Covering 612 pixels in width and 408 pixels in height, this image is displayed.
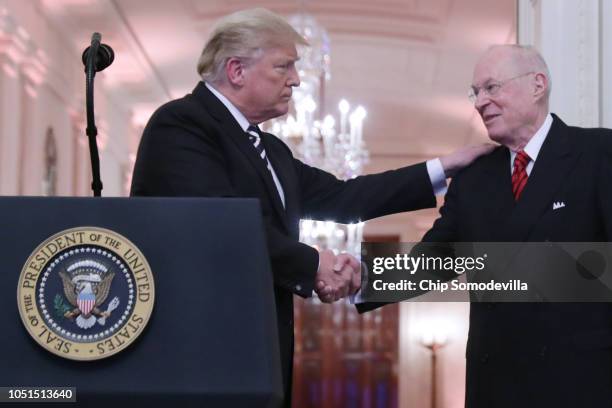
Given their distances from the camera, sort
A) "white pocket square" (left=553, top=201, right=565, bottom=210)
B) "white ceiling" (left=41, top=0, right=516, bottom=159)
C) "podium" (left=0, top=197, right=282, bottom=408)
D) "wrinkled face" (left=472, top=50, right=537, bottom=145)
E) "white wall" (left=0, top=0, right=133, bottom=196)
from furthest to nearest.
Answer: "white ceiling" (left=41, top=0, right=516, bottom=159) < "white wall" (left=0, top=0, right=133, bottom=196) < "wrinkled face" (left=472, top=50, right=537, bottom=145) < "white pocket square" (left=553, top=201, right=565, bottom=210) < "podium" (left=0, top=197, right=282, bottom=408)

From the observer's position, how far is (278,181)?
2.65 meters

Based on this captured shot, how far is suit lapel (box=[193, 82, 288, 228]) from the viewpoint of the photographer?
2531mm

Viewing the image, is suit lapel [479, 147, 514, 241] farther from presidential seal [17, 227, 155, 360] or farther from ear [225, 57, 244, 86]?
presidential seal [17, 227, 155, 360]

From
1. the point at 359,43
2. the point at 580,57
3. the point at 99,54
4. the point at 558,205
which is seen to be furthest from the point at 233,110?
the point at 359,43

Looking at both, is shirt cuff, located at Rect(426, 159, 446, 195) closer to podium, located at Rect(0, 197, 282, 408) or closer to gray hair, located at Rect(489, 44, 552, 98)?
gray hair, located at Rect(489, 44, 552, 98)

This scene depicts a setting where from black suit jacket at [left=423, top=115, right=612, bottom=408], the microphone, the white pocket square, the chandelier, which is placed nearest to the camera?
the microphone

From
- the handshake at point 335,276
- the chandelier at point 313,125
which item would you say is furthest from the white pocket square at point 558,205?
the chandelier at point 313,125

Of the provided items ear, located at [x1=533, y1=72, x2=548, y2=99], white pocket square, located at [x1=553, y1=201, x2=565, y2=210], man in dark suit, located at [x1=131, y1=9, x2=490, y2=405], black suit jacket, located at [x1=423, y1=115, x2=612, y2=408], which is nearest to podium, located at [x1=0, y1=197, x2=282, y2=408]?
man in dark suit, located at [x1=131, y1=9, x2=490, y2=405]

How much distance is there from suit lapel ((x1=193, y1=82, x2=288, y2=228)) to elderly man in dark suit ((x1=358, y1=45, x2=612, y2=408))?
1.88ft

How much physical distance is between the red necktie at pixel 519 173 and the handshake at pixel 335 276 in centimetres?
46

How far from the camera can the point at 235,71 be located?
8.77ft

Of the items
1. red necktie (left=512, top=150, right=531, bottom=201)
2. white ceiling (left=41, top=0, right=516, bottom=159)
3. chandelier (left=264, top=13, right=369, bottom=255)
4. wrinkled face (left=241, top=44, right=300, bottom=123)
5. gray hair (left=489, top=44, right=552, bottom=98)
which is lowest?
red necktie (left=512, top=150, right=531, bottom=201)

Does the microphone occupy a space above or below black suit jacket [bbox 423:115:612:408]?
above

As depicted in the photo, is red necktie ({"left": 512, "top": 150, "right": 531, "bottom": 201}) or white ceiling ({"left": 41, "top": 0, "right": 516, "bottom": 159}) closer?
red necktie ({"left": 512, "top": 150, "right": 531, "bottom": 201})
